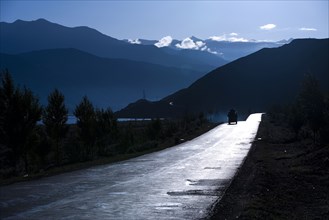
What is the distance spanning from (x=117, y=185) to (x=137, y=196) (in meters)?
2.24

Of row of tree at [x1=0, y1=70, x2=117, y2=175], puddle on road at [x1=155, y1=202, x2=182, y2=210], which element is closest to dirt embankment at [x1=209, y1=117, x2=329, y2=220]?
puddle on road at [x1=155, y1=202, x2=182, y2=210]

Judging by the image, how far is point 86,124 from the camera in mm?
40188

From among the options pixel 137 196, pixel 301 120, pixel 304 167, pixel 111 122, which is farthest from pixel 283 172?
pixel 111 122

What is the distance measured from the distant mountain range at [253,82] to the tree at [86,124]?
104470 mm

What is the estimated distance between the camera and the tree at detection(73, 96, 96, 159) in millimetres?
40062

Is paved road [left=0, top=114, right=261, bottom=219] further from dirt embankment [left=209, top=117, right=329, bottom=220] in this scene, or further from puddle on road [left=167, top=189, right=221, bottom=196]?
dirt embankment [left=209, top=117, right=329, bottom=220]

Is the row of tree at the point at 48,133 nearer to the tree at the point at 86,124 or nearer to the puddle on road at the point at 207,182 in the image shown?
the tree at the point at 86,124

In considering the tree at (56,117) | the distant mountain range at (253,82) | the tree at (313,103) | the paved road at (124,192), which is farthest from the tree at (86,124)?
the distant mountain range at (253,82)

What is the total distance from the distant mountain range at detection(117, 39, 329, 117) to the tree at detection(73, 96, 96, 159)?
104470 mm

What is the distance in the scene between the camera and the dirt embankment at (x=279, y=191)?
33.0 feet

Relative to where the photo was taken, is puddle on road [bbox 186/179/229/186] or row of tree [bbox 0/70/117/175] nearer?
puddle on road [bbox 186/179/229/186]

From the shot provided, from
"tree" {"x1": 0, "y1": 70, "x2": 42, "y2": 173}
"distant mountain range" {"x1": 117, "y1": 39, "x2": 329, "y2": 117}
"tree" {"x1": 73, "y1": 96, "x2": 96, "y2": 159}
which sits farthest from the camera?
"distant mountain range" {"x1": 117, "y1": 39, "x2": 329, "y2": 117}

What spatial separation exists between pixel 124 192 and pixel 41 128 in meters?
20.8

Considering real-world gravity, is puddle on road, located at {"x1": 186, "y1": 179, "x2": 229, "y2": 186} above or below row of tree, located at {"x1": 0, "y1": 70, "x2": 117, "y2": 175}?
below
